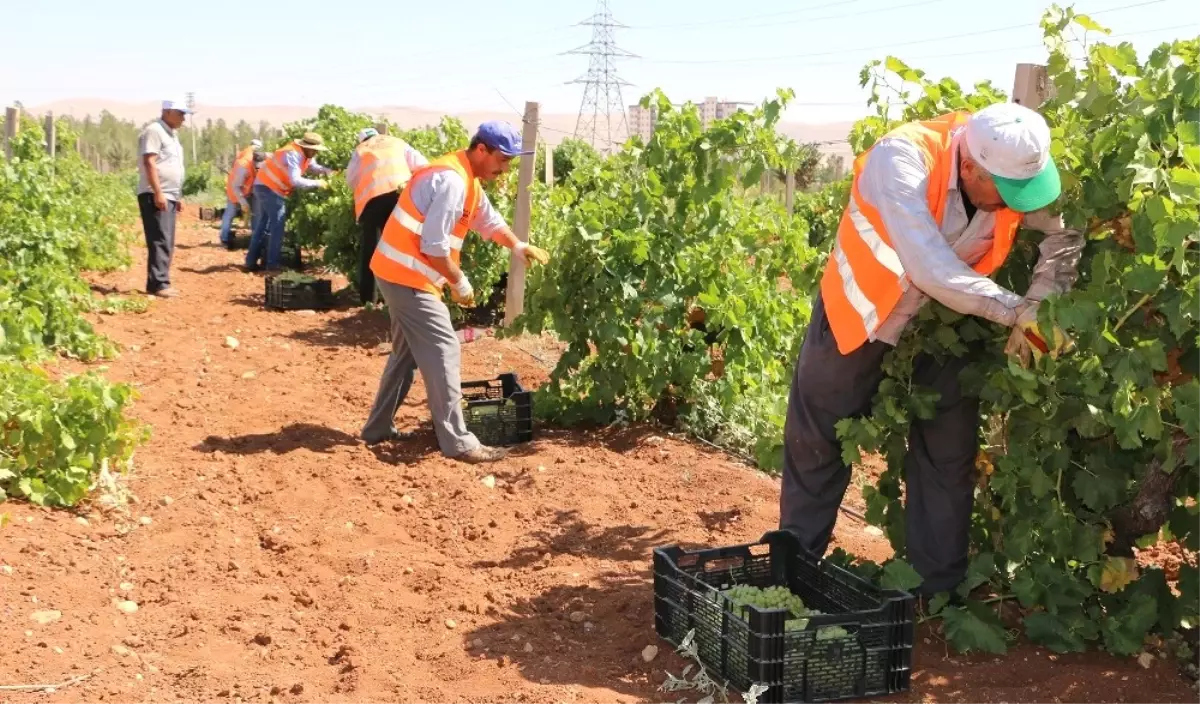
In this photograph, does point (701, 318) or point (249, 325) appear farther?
point (249, 325)

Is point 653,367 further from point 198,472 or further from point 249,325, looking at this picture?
point 249,325

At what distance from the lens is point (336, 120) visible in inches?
607

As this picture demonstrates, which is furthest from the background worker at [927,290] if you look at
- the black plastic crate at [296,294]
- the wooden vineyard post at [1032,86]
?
the black plastic crate at [296,294]

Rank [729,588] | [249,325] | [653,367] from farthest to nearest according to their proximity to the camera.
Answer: [249,325]
[653,367]
[729,588]

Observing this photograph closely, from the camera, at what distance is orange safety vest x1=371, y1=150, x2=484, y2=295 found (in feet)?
20.0

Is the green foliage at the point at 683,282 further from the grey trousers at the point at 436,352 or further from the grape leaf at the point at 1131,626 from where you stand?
the grape leaf at the point at 1131,626

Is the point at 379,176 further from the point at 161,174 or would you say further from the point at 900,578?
the point at 900,578

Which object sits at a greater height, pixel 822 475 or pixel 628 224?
pixel 628 224

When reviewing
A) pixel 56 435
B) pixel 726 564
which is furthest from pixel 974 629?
pixel 56 435

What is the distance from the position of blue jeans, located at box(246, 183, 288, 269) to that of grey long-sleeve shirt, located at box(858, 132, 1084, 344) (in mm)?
11220

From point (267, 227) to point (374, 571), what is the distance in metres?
10.4

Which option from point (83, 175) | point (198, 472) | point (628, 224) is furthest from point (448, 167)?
point (83, 175)

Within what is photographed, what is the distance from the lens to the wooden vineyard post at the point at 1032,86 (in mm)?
4277

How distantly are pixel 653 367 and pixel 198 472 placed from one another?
2404 millimetres
